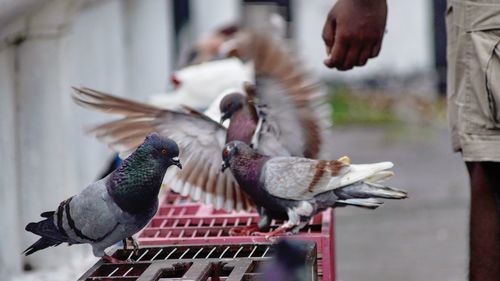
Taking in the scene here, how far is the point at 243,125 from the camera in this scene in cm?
409

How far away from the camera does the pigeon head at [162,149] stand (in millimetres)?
3268

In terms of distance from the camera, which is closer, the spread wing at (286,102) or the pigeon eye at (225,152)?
the pigeon eye at (225,152)

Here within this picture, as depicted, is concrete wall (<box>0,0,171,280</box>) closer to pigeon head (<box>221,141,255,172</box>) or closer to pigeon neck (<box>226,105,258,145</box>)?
pigeon neck (<box>226,105,258,145</box>)

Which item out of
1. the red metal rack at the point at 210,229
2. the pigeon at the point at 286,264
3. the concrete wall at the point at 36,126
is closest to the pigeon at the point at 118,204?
the red metal rack at the point at 210,229

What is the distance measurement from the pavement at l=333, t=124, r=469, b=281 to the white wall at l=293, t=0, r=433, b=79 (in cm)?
472

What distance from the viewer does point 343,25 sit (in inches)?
154

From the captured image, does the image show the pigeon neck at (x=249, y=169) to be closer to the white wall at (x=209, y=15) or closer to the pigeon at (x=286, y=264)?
the pigeon at (x=286, y=264)

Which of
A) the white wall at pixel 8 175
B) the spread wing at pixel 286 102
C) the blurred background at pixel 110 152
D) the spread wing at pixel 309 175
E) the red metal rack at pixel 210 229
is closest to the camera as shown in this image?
the red metal rack at pixel 210 229

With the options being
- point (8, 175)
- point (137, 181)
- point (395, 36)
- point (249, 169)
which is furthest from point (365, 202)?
point (395, 36)

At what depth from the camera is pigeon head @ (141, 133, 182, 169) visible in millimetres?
3268

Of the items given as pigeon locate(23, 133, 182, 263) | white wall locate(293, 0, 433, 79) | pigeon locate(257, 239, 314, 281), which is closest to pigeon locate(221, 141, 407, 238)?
pigeon locate(23, 133, 182, 263)

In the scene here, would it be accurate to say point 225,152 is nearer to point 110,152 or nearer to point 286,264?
point 286,264

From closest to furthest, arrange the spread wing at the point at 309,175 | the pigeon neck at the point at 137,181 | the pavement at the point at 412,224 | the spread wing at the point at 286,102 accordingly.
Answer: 1. the pigeon neck at the point at 137,181
2. the spread wing at the point at 309,175
3. the spread wing at the point at 286,102
4. the pavement at the point at 412,224

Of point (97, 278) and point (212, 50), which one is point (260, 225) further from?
point (212, 50)
